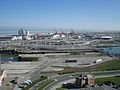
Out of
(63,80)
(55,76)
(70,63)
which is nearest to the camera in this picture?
(63,80)

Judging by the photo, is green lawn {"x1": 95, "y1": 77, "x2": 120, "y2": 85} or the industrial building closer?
the industrial building

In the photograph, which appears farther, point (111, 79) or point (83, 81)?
point (111, 79)

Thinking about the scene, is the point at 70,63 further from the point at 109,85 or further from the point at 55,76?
the point at 109,85

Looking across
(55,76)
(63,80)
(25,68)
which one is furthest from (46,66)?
(63,80)

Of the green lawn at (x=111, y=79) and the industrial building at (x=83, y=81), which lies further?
the green lawn at (x=111, y=79)

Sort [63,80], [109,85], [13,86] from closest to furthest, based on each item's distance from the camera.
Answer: [109,85] → [13,86] → [63,80]

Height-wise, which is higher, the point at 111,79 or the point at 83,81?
the point at 83,81

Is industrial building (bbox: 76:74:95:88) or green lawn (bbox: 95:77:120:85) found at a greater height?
industrial building (bbox: 76:74:95:88)

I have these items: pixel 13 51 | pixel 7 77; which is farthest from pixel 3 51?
pixel 7 77

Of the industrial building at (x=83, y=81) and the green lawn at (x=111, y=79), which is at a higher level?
the industrial building at (x=83, y=81)

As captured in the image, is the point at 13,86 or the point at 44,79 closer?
the point at 13,86
